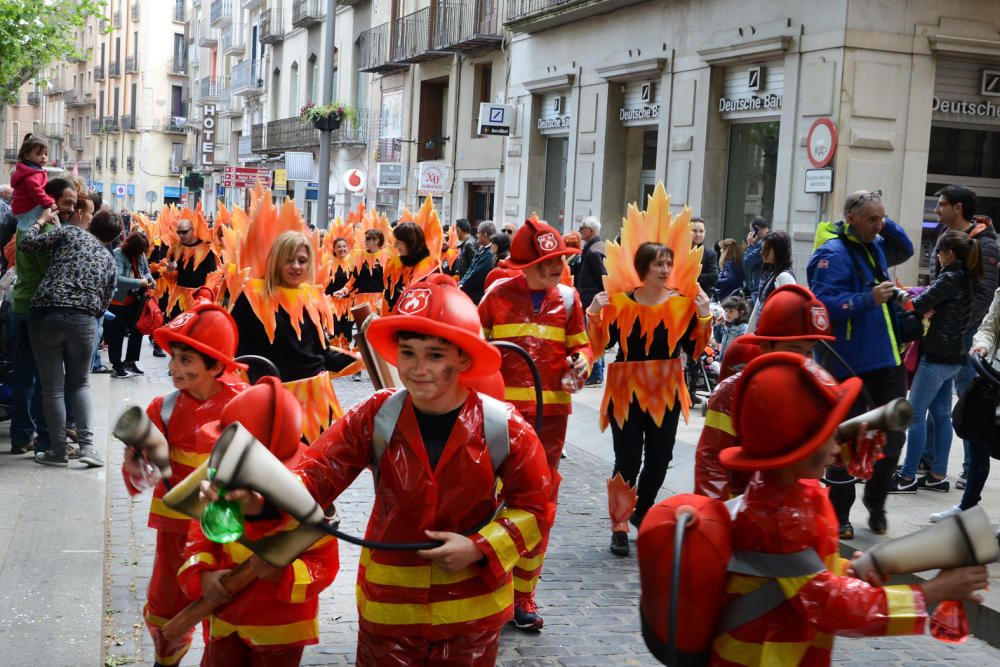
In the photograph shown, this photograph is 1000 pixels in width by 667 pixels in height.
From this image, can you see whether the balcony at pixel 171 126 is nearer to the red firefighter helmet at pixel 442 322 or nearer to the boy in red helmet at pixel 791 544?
the red firefighter helmet at pixel 442 322

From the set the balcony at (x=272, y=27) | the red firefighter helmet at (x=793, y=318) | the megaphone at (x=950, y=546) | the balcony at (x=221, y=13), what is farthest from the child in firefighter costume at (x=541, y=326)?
the balcony at (x=221, y=13)

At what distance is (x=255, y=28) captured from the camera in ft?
181

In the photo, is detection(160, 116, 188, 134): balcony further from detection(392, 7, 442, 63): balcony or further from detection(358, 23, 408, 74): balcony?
detection(392, 7, 442, 63): balcony

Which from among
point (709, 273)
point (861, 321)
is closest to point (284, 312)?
point (861, 321)

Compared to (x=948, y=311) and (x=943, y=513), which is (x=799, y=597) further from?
(x=948, y=311)

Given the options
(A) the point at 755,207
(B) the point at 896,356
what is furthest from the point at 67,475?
(A) the point at 755,207

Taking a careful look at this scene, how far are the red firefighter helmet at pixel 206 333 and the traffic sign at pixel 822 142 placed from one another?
11.7 metres

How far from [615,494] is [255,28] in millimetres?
52054

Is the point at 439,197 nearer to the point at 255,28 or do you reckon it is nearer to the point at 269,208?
the point at 269,208

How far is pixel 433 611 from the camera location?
3150 mm

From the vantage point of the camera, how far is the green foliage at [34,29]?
35.2 metres

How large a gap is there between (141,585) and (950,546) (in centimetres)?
450

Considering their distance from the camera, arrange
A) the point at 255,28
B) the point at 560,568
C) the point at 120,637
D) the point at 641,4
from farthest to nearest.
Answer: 1. the point at 255,28
2. the point at 641,4
3. the point at 560,568
4. the point at 120,637

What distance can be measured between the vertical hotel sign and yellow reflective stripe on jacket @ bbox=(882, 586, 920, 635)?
58935mm
